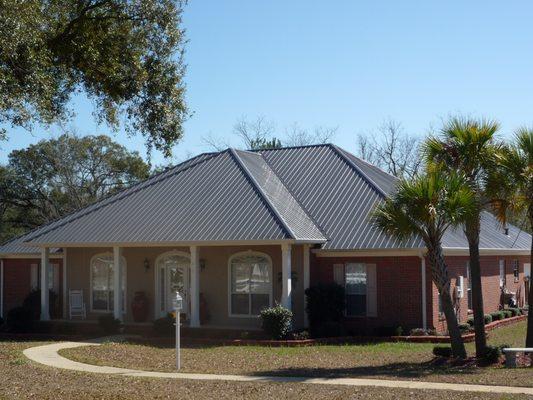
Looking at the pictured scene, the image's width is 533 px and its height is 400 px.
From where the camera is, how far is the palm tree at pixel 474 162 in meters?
18.3

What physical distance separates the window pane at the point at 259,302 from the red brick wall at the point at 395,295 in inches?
104

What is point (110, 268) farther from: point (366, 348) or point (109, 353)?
point (366, 348)

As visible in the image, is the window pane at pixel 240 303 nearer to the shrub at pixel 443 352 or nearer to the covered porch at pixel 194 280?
the covered porch at pixel 194 280

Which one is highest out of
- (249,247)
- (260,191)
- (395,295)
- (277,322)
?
(260,191)

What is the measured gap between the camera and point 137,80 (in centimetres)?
1617

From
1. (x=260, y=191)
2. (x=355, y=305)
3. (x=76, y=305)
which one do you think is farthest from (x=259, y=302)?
(x=76, y=305)

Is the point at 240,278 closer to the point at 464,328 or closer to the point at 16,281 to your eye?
the point at 464,328

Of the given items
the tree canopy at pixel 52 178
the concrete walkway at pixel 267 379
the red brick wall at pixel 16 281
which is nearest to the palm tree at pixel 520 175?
the concrete walkway at pixel 267 379

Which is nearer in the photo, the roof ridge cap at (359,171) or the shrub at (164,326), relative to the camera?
the shrub at (164,326)

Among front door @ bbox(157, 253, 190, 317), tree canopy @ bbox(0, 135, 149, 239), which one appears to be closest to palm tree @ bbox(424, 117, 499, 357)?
front door @ bbox(157, 253, 190, 317)

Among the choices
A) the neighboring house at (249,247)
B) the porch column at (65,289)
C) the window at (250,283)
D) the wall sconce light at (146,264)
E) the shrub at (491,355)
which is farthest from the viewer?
the porch column at (65,289)

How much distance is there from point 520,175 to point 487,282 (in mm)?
13157

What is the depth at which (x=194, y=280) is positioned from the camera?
25.0 m

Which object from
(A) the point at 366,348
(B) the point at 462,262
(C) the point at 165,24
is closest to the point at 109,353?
(A) the point at 366,348
